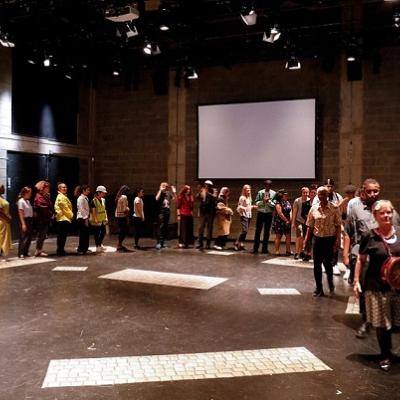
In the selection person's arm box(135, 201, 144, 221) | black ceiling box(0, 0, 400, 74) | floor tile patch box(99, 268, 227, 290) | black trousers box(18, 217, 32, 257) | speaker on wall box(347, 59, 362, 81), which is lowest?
floor tile patch box(99, 268, 227, 290)

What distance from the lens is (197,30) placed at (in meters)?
10.4

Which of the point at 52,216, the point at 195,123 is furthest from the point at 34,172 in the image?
the point at 195,123

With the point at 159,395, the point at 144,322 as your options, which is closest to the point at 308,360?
the point at 159,395

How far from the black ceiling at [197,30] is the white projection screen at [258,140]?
1.31m

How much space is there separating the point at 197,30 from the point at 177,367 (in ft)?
28.4

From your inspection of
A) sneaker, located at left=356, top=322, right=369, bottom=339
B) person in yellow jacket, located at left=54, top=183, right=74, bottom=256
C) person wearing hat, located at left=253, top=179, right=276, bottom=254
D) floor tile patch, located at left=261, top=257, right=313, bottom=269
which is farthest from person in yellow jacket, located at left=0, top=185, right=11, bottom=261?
sneaker, located at left=356, top=322, right=369, bottom=339

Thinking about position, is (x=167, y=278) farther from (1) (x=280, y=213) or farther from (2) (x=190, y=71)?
(2) (x=190, y=71)

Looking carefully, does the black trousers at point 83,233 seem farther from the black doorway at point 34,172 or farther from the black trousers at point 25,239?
the black doorway at point 34,172

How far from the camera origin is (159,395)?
2.98 m

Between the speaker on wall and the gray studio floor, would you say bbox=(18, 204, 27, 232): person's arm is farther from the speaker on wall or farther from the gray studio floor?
the speaker on wall

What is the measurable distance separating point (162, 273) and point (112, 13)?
4.64m

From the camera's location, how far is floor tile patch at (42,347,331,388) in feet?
10.6

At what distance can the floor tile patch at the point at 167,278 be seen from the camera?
6.38 meters

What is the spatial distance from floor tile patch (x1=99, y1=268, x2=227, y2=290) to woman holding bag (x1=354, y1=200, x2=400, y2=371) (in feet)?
9.81
